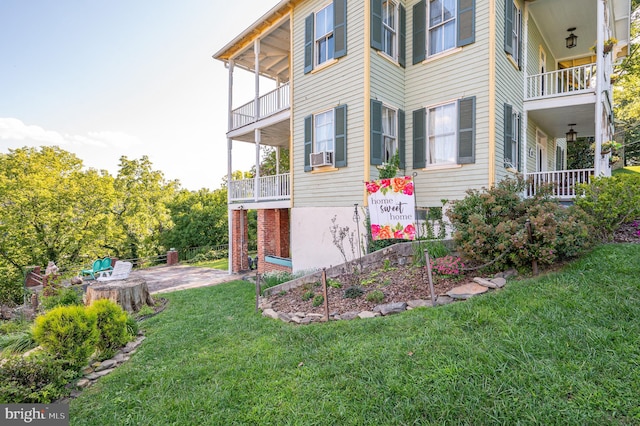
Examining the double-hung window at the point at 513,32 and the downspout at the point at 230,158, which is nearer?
the double-hung window at the point at 513,32

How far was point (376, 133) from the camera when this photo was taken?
26.9ft

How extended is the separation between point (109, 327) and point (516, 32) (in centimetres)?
1217

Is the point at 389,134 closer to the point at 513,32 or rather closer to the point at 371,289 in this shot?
the point at 513,32

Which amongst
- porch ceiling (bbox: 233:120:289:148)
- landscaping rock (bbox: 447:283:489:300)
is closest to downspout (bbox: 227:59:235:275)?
porch ceiling (bbox: 233:120:289:148)

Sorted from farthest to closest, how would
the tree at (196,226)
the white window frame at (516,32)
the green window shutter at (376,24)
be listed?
the tree at (196,226) < the white window frame at (516,32) < the green window shutter at (376,24)

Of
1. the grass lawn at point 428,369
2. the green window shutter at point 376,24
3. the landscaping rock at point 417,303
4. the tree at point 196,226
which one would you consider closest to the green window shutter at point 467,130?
the green window shutter at point 376,24

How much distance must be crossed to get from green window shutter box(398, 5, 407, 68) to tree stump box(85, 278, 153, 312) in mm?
9272

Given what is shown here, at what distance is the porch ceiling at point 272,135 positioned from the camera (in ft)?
39.9

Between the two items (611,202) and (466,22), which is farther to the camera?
(466,22)

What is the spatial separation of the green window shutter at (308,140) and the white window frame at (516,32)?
19.8 feet

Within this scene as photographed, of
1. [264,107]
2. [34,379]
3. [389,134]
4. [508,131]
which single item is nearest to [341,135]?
[389,134]

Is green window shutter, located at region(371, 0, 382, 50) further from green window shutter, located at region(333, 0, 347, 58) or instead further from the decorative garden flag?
the decorative garden flag

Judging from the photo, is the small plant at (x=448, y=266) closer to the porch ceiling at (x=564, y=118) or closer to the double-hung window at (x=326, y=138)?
the double-hung window at (x=326, y=138)

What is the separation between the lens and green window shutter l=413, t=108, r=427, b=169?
8.52 m
